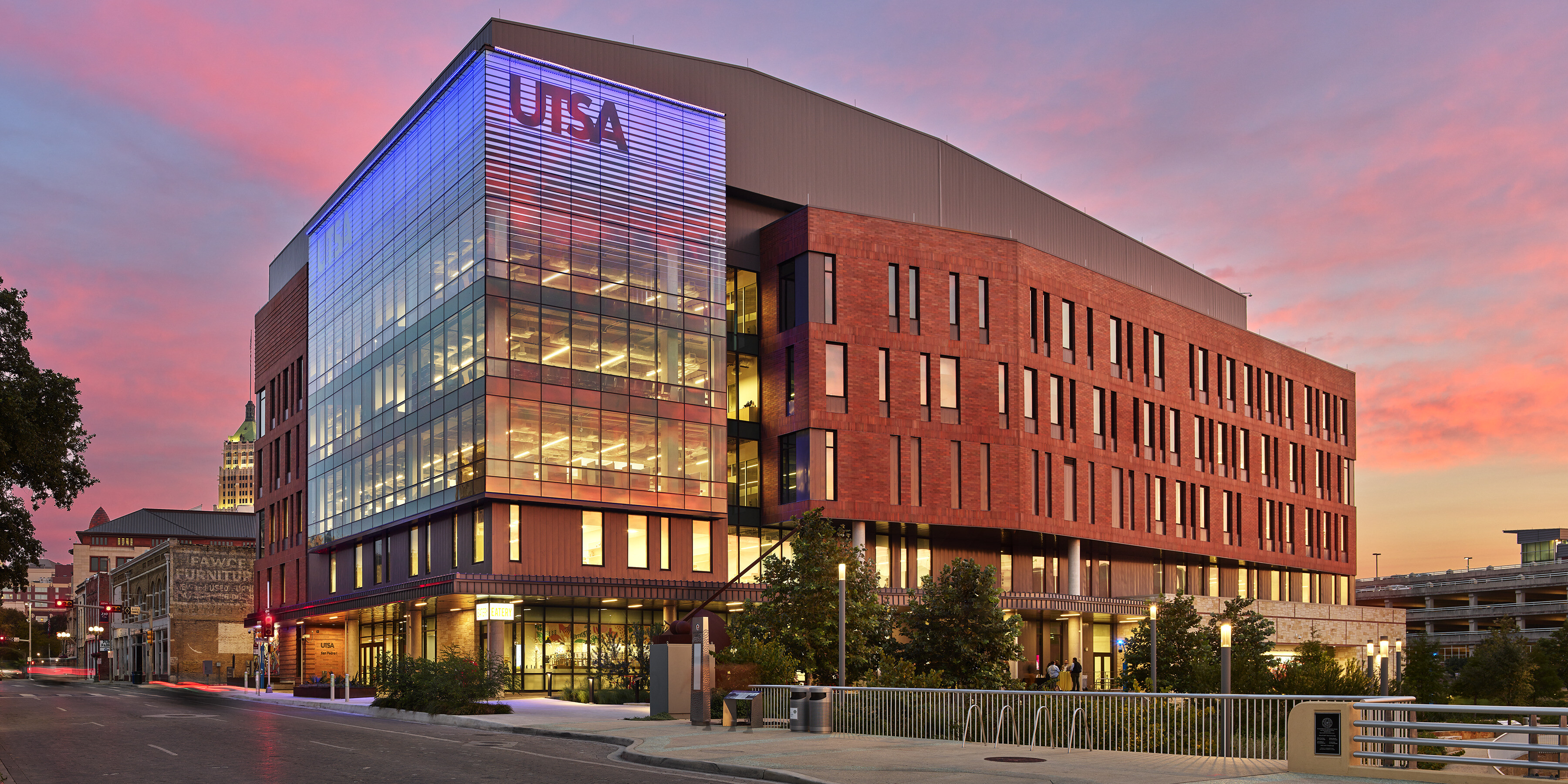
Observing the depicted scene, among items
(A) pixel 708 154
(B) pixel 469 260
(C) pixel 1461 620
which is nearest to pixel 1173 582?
(A) pixel 708 154

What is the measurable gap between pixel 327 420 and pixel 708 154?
2539 centimetres

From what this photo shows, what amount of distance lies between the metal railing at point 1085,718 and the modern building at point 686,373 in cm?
2484

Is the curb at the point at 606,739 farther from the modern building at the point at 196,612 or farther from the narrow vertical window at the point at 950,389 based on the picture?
the modern building at the point at 196,612

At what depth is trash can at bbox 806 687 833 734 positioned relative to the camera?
27297 millimetres

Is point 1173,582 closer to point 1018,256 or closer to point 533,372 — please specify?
point 1018,256

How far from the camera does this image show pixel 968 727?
2491 cm

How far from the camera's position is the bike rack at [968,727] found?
24.7 metres

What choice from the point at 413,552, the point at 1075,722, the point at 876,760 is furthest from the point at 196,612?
the point at 1075,722

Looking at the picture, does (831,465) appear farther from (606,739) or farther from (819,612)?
(606,739)

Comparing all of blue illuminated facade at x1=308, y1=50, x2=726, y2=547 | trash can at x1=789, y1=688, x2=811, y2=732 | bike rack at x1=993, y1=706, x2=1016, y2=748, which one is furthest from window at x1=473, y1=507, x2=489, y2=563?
bike rack at x1=993, y1=706, x2=1016, y2=748

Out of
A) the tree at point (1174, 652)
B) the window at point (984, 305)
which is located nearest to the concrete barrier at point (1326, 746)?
the tree at point (1174, 652)

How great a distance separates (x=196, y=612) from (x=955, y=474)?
66.6 m

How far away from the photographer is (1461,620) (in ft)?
513

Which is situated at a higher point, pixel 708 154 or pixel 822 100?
pixel 822 100
